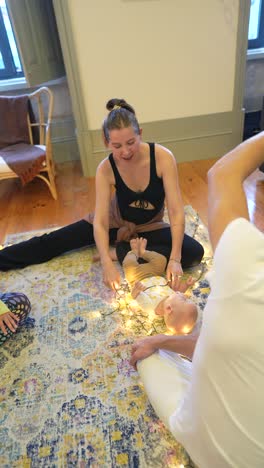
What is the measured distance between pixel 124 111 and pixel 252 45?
8.40ft

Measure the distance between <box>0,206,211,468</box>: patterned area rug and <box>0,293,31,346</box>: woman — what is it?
0.06 meters

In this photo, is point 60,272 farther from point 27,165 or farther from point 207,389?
point 207,389

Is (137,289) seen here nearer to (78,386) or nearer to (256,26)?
(78,386)

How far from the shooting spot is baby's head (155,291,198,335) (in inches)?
50.8

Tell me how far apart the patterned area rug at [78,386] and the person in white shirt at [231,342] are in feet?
1.08

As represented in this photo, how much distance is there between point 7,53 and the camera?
302cm

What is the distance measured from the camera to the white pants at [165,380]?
87 centimetres

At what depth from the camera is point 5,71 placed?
10.1 ft

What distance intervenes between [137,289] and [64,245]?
58cm

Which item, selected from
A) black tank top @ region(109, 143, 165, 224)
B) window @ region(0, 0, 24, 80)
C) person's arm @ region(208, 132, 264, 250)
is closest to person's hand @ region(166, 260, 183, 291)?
black tank top @ region(109, 143, 165, 224)

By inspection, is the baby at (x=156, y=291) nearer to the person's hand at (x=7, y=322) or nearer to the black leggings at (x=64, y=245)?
the black leggings at (x=64, y=245)

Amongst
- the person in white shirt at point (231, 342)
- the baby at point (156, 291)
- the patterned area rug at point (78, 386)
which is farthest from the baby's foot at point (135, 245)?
the person in white shirt at point (231, 342)

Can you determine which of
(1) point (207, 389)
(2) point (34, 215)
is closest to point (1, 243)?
(2) point (34, 215)

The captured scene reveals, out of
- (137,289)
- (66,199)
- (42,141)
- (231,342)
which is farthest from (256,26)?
(231,342)
